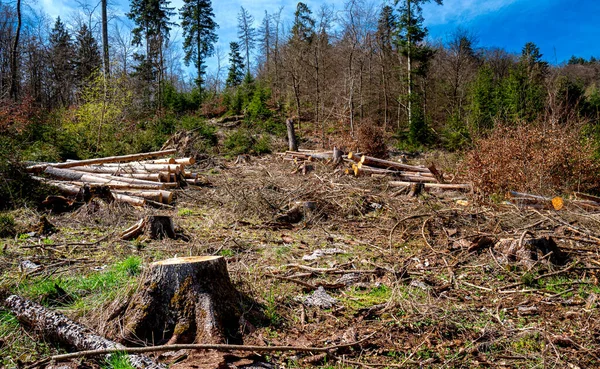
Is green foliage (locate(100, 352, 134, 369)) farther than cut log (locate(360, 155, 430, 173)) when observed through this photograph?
No

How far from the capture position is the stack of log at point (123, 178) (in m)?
7.80

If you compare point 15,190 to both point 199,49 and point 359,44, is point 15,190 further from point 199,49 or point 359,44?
point 199,49

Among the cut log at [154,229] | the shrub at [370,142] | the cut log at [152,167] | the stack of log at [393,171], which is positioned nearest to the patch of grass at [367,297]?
the cut log at [154,229]

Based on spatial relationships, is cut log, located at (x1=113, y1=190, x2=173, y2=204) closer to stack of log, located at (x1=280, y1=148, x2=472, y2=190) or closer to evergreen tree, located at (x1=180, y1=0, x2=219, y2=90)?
stack of log, located at (x1=280, y1=148, x2=472, y2=190)

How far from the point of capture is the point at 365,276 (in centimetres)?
439

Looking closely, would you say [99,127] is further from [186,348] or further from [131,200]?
[186,348]

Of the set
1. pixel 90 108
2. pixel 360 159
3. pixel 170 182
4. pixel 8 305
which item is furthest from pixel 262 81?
pixel 8 305

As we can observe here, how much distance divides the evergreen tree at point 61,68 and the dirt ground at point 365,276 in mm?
30451

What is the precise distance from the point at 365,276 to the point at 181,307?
2271mm

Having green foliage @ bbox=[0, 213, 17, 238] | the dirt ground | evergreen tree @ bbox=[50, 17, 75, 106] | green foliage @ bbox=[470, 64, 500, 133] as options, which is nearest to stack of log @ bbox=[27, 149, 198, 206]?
the dirt ground

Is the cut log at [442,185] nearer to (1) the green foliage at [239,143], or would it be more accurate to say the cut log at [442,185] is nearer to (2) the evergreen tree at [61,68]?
(1) the green foliage at [239,143]

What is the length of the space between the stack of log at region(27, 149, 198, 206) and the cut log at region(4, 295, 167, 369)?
487 cm

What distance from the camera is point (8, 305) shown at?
2898 mm

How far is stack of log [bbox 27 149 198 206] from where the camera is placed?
7796 millimetres
